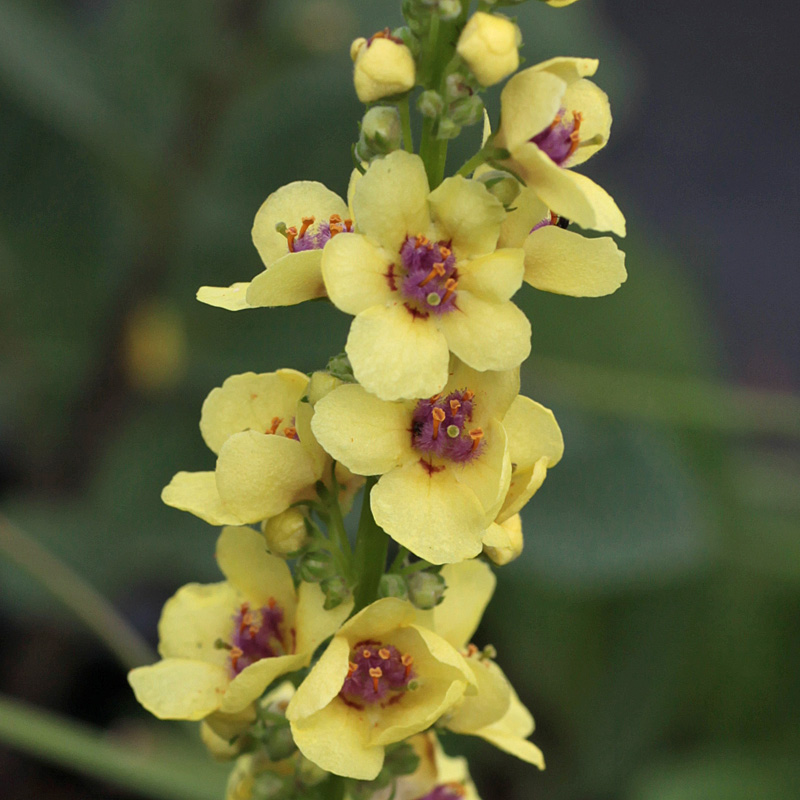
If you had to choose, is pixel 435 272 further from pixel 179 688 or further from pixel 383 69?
pixel 179 688

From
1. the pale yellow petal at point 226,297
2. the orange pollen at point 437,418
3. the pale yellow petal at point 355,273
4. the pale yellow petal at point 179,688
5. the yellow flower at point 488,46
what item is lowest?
the pale yellow petal at point 179,688

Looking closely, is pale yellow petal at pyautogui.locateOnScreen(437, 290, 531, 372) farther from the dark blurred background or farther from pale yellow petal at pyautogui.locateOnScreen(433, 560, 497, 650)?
the dark blurred background

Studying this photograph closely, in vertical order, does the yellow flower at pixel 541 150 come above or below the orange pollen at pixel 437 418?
above

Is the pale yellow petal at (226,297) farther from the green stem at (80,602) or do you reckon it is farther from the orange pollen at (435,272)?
the green stem at (80,602)

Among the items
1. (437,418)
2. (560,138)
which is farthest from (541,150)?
(437,418)

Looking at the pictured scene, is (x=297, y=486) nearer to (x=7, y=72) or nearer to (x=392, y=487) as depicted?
(x=392, y=487)

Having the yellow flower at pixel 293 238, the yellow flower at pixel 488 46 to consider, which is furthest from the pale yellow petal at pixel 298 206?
the yellow flower at pixel 488 46
